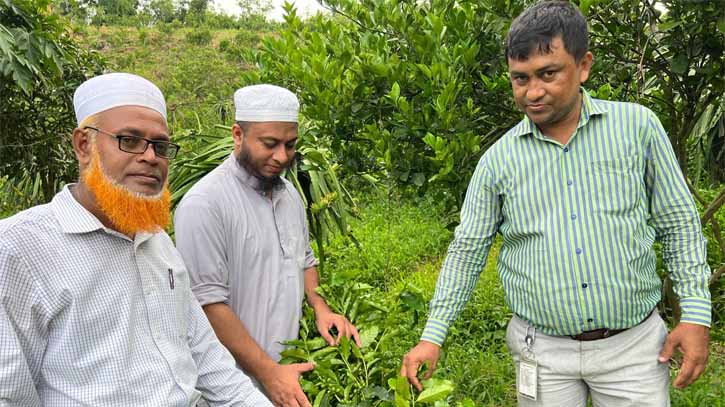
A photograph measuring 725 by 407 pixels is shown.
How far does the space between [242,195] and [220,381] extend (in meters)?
0.66

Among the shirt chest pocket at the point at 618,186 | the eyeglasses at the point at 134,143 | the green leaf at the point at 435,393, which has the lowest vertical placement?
the green leaf at the point at 435,393

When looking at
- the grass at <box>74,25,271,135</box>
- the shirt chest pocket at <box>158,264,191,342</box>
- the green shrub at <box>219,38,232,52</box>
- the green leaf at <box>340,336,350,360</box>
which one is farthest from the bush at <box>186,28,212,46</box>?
the shirt chest pocket at <box>158,264,191,342</box>

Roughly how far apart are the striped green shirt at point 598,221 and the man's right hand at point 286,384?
29.3 inches

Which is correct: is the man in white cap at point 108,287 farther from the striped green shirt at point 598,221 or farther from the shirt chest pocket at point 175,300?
the striped green shirt at point 598,221

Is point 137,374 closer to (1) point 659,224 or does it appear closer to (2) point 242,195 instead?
(2) point 242,195

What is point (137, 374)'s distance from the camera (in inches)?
62.1

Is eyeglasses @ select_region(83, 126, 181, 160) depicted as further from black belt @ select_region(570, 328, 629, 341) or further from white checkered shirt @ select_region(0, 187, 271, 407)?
black belt @ select_region(570, 328, 629, 341)

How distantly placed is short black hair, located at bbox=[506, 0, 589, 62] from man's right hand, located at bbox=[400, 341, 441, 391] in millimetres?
951

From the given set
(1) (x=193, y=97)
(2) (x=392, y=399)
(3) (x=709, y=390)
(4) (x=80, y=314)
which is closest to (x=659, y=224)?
(2) (x=392, y=399)

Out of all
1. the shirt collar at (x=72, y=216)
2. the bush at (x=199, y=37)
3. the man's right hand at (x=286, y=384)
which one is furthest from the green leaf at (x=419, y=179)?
the bush at (x=199, y=37)

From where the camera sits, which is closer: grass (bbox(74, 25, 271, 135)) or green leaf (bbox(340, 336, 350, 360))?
green leaf (bbox(340, 336, 350, 360))

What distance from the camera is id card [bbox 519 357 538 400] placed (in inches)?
81.5

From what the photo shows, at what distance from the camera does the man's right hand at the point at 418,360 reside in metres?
1.99

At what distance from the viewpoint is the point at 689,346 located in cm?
196
